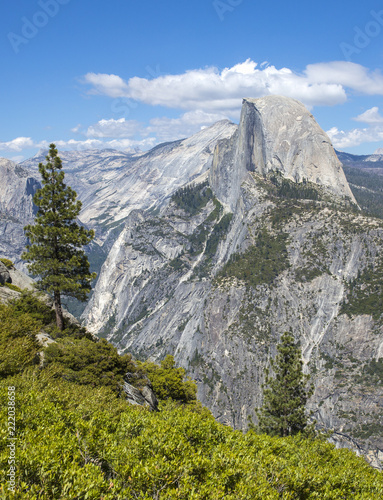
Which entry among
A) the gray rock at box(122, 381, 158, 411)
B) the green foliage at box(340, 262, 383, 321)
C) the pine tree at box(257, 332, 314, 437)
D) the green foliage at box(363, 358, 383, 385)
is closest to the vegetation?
the gray rock at box(122, 381, 158, 411)

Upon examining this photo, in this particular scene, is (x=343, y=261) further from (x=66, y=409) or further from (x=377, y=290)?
(x=66, y=409)

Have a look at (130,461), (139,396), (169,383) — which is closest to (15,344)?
(130,461)

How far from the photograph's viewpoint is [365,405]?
12450 centimetres

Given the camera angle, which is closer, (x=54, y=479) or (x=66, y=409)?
(x=54, y=479)

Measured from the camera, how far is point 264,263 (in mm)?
188250

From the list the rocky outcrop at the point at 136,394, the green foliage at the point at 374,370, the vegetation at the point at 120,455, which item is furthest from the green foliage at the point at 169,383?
the green foliage at the point at 374,370

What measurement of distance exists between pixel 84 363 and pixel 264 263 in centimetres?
17111

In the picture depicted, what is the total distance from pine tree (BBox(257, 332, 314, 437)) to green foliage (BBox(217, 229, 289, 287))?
140m

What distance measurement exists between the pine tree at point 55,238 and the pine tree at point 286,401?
24.7 m

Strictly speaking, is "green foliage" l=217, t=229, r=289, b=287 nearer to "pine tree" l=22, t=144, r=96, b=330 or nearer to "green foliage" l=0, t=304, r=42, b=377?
"pine tree" l=22, t=144, r=96, b=330

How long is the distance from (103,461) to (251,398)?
147673mm

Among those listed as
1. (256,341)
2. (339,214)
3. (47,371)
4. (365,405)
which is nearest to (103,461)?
(47,371)

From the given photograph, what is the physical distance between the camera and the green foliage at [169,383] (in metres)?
35.2

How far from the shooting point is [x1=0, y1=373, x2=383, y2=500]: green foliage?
366 inches
